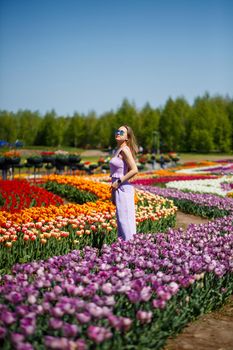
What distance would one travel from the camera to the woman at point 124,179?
22.8 ft

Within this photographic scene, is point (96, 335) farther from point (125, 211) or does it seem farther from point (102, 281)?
point (125, 211)

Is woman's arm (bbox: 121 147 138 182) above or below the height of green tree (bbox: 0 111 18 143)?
below

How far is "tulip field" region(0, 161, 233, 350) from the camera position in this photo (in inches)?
130

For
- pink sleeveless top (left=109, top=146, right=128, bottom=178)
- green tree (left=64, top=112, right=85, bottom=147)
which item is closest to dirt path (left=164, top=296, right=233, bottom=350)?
pink sleeveless top (left=109, top=146, right=128, bottom=178)

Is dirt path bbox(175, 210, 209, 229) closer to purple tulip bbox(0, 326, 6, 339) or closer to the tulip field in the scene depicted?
the tulip field

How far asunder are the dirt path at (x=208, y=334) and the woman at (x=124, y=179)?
85.8 inches

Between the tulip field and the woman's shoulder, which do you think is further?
the woman's shoulder

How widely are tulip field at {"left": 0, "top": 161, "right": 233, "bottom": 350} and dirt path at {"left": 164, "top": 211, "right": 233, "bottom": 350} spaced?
115mm

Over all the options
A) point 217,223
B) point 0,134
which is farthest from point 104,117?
point 217,223

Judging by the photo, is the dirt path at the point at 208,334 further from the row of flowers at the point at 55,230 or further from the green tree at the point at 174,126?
the green tree at the point at 174,126

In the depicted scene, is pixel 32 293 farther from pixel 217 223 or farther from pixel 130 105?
pixel 130 105

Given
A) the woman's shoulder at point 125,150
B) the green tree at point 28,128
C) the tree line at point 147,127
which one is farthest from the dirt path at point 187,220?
the green tree at point 28,128

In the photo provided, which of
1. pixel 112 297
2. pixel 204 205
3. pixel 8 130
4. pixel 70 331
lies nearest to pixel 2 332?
pixel 70 331

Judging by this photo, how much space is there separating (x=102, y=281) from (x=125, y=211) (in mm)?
2885
